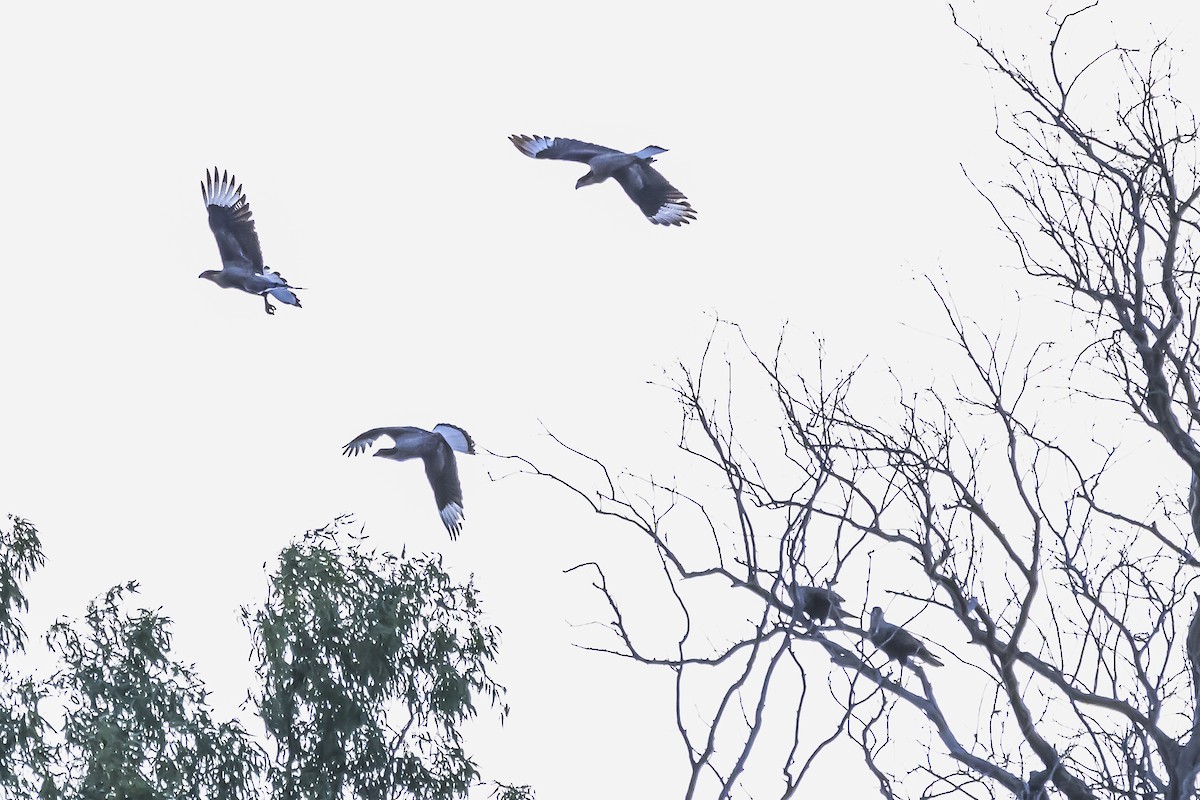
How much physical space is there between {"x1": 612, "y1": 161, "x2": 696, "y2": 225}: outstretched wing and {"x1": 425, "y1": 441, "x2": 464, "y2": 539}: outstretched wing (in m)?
2.56

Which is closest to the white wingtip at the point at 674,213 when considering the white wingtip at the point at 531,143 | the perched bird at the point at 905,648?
the white wingtip at the point at 531,143

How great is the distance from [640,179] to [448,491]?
3.14 metres

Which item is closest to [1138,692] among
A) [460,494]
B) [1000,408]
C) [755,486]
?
[1000,408]

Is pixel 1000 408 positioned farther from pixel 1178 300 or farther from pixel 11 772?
pixel 11 772

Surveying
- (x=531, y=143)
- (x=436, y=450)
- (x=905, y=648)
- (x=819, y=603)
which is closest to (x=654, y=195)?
(x=531, y=143)

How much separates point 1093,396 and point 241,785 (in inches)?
341

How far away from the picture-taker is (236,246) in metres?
14.8

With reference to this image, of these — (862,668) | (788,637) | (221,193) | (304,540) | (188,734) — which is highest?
(221,193)

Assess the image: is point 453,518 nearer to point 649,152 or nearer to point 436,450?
point 436,450

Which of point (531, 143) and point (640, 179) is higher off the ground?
point (531, 143)

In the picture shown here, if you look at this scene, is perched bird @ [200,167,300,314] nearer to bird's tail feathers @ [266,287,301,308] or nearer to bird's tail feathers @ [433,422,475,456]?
bird's tail feathers @ [266,287,301,308]

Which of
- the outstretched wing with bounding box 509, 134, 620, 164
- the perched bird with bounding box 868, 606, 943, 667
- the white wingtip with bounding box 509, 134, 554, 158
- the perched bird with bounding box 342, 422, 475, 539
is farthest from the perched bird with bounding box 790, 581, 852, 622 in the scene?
the white wingtip with bounding box 509, 134, 554, 158

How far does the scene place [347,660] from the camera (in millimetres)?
16047

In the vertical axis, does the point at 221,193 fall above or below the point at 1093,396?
above
